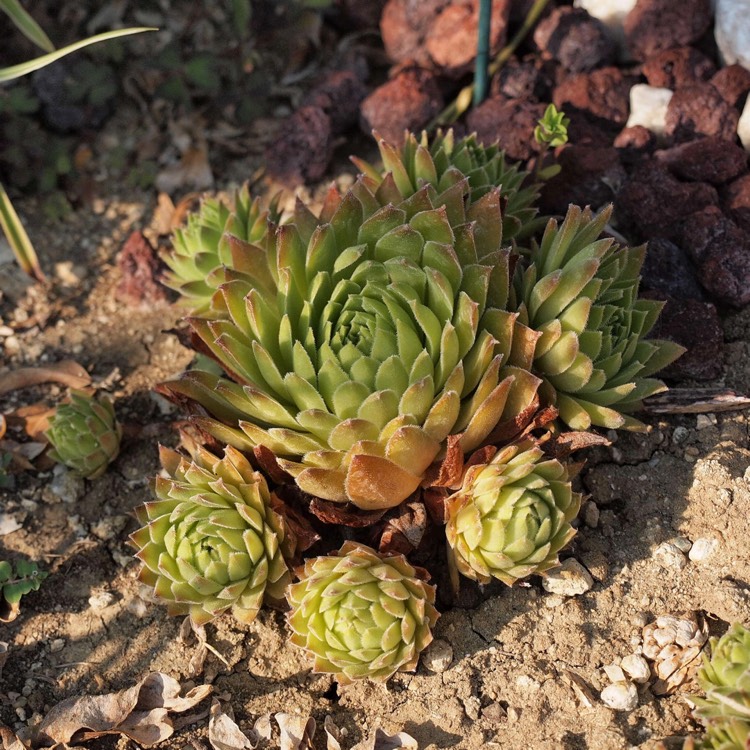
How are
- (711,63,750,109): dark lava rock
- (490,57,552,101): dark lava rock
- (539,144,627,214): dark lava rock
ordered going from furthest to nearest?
(490,57,552,101): dark lava rock, (711,63,750,109): dark lava rock, (539,144,627,214): dark lava rock

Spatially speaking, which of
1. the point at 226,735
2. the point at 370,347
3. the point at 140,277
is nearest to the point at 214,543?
the point at 226,735

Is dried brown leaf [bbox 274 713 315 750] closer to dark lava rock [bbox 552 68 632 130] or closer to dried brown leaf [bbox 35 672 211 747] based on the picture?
dried brown leaf [bbox 35 672 211 747]

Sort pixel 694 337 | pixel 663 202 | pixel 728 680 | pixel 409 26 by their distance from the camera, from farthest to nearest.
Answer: pixel 409 26
pixel 663 202
pixel 694 337
pixel 728 680

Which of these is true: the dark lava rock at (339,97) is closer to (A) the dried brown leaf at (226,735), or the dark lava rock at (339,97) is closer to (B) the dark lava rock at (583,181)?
(B) the dark lava rock at (583,181)

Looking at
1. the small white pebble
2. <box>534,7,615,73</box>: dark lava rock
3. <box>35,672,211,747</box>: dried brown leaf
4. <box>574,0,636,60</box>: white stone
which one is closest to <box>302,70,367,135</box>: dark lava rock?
<box>534,7,615,73</box>: dark lava rock

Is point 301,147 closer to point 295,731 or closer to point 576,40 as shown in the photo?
point 576,40

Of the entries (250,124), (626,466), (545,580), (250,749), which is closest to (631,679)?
(545,580)
